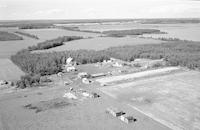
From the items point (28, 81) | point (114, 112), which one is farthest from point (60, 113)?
point (28, 81)

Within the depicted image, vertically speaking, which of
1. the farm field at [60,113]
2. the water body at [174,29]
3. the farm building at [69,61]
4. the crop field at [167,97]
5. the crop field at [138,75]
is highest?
the water body at [174,29]

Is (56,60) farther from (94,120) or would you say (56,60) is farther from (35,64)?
(94,120)

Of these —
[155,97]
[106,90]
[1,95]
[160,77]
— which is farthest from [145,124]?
[1,95]

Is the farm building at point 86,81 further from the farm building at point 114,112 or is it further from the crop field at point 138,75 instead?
the farm building at point 114,112

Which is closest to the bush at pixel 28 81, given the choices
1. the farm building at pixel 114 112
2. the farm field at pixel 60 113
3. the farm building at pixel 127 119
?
the farm field at pixel 60 113

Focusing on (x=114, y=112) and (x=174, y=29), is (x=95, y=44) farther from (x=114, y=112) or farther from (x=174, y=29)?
(x=174, y=29)
